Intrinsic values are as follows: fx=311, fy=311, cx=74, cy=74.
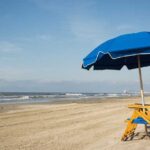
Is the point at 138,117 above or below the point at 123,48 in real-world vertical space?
below

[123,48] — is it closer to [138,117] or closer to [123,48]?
[123,48]

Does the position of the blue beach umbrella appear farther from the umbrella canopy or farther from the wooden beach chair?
the wooden beach chair

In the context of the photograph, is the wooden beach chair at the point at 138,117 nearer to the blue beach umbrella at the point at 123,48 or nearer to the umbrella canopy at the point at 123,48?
the blue beach umbrella at the point at 123,48

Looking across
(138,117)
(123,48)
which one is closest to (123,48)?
(123,48)

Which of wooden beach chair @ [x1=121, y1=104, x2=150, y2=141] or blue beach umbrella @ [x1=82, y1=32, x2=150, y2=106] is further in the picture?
wooden beach chair @ [x1=121, y1=104, x2=150, y2=141]

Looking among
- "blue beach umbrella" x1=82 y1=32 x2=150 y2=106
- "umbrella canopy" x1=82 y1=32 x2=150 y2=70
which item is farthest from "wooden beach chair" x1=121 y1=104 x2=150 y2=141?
"umbrella canopy" x1=82 y1=32 x2=150 y2=70

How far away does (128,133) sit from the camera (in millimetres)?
7367

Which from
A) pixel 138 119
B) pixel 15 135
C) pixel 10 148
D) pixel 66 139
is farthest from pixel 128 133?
pixel 15 135

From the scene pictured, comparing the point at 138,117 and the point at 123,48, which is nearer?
the point at 123,48

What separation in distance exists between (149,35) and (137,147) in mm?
2429

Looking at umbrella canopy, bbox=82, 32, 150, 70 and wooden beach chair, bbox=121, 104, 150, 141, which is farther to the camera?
wooden beach chair, bbox=121, 104, 150, 141

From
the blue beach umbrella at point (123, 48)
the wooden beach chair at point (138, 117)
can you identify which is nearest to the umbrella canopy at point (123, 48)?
the blue beach umbrella at point (123, 48)

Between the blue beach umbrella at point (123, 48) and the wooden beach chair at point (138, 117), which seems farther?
the wooden beach chair at point (138, 117)

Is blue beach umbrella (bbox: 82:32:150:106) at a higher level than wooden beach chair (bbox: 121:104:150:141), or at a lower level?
higher
